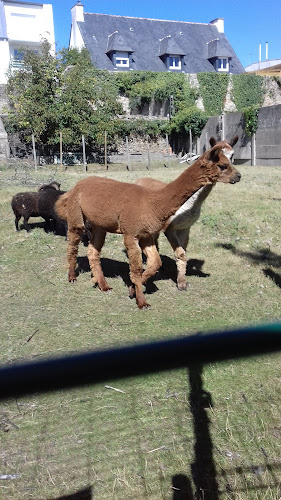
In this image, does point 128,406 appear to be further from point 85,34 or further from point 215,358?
point 85,34

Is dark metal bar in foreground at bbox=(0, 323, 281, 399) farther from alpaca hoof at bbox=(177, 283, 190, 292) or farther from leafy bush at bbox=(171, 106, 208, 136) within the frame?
leafy bush at bbox=(171, 106, 208, 136)

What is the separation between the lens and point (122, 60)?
139 ft

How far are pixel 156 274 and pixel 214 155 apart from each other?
114 inches

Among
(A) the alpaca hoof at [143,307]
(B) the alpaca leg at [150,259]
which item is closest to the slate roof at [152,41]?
(B) the alpaca leg at [150,259]

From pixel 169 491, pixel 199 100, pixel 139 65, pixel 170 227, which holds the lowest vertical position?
pixel 169 491

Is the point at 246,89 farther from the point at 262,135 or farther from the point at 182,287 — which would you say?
the point at 182,287

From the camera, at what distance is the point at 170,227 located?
6.79m

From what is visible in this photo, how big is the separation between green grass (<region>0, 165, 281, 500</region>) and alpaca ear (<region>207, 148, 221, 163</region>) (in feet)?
6.50

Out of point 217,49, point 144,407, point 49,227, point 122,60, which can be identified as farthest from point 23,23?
point 144,407

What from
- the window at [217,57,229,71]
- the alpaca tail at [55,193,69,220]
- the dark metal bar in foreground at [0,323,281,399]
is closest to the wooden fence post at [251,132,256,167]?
the window at [217,57,229,71]

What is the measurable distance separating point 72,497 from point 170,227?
4.44 metres

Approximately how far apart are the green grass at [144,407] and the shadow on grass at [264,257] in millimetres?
82

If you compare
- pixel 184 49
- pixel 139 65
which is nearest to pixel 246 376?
pixel 139 65

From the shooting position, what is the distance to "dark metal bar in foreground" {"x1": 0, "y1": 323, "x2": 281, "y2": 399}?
1334mm
